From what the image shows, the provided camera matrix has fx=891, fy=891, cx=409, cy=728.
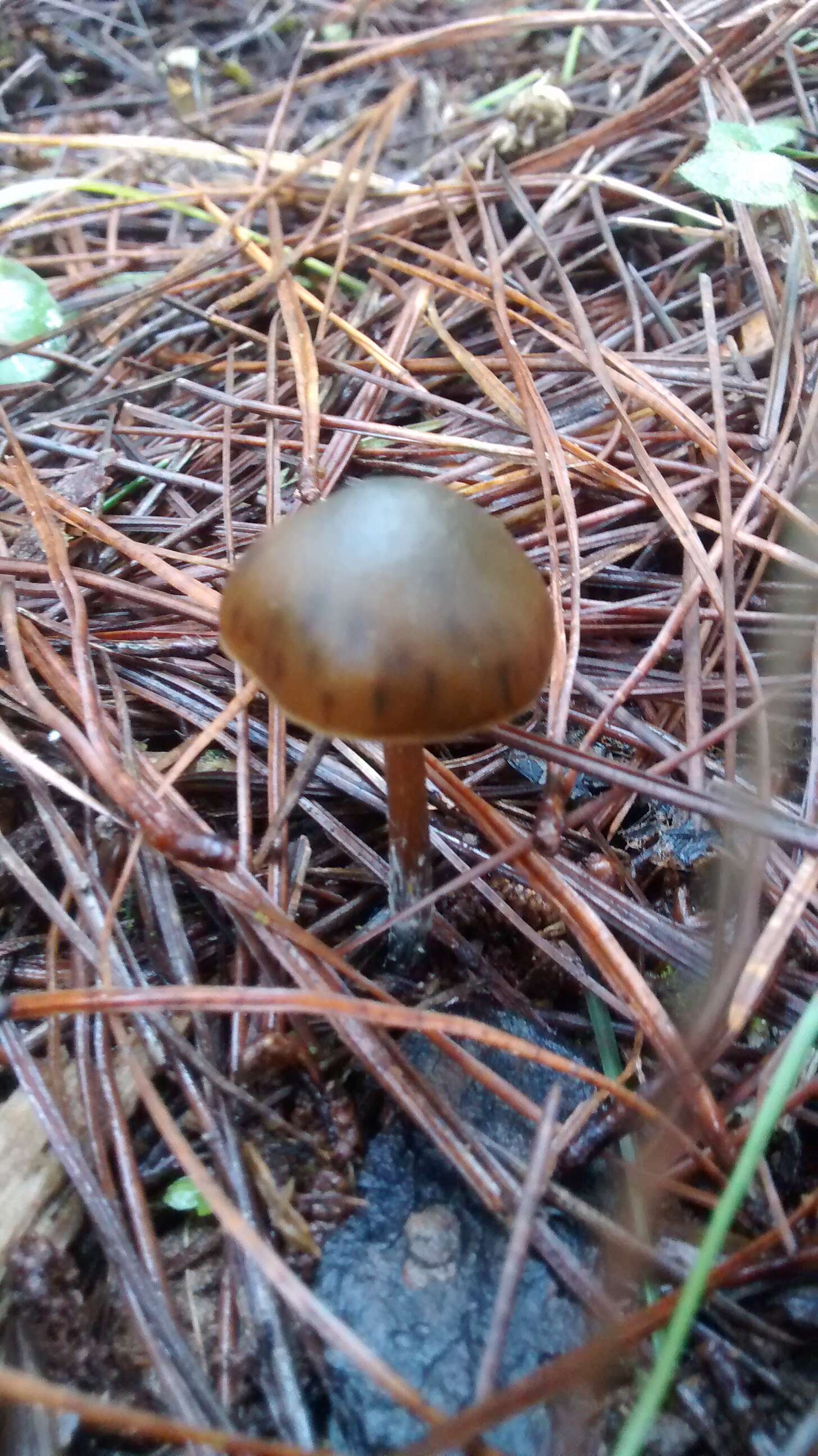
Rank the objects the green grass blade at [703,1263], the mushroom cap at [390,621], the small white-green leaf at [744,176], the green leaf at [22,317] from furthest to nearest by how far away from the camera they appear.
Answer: the green leaf at [22,317] → the small white-green leaf at [744,176] → the mushroom cap at [390,621] → the green grass blade at [703,1263]

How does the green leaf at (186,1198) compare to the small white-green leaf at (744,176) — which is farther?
the small white-green leaf at (744,176)

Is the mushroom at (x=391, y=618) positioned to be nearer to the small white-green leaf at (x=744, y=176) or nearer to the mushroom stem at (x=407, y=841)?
the mushroom stem at (x=407, y=841)

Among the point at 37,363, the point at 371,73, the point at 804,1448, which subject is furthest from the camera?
the point at 371,73

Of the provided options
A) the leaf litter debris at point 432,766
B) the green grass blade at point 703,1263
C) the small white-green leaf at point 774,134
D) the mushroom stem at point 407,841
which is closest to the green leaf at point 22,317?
the leaf litter debris at point 432,766

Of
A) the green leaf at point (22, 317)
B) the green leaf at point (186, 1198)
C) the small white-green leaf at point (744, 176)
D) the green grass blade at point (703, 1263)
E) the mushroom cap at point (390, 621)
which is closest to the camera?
the green grass blade at point (703, 1263)

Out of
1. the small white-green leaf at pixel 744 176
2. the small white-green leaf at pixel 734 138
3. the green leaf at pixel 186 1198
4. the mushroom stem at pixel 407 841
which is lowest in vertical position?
the green leaf at pixel 186 1198

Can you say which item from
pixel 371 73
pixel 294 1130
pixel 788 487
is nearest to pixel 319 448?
pixel 788 487

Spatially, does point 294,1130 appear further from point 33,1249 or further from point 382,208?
point 382,208
